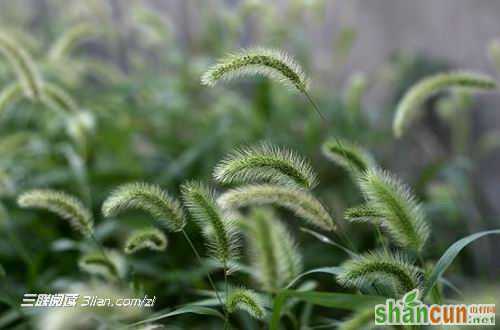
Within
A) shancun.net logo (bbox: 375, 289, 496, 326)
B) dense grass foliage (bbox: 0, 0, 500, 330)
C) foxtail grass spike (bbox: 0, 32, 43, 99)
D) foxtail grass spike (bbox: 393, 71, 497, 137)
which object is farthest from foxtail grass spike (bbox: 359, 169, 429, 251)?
foxtail grass spike (bbox: 0, 32, 43, 99)

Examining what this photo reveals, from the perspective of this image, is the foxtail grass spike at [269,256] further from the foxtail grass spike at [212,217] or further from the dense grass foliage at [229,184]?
the foxtail grass spike at [212,217]

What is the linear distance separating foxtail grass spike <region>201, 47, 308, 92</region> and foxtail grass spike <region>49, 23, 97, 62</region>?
1460 mm

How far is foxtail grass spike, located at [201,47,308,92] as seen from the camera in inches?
46.0

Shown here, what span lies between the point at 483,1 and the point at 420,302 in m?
3.27

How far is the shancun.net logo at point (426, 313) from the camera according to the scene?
110cm

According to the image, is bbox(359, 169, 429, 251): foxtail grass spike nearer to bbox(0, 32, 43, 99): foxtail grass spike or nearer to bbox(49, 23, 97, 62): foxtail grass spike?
bbox(0, 32, 43, 99): foxtail grass spike

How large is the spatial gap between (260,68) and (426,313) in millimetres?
541

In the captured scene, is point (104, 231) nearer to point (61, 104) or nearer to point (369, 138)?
point (61, 104)

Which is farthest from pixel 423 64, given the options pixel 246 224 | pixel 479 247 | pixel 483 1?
pixel 246 224

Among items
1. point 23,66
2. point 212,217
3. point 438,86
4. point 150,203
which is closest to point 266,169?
point 212,217

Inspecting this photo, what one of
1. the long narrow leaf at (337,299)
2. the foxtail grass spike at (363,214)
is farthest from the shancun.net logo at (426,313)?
the foxtail grass spike at (363,214)

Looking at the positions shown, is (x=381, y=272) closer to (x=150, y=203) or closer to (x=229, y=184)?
(x=150, y=203)

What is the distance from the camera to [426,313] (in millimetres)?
1126

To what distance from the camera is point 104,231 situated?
2.37 m
